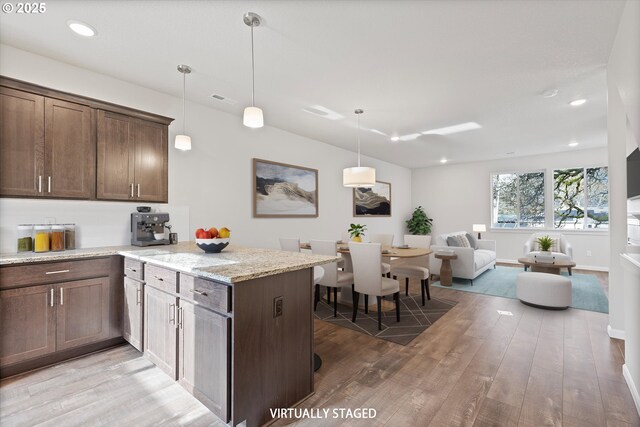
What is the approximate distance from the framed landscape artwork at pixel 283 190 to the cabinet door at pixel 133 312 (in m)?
2.06

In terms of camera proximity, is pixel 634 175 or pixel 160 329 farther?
pixel 160 329

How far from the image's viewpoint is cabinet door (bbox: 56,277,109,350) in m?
2.39

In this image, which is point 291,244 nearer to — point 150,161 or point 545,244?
point 150,161

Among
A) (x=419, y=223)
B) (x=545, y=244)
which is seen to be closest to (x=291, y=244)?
(x=545, y=244)

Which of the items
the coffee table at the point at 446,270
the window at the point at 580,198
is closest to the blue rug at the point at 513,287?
the coffee table at the point at 446,270

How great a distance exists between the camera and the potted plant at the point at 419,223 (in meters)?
8.41

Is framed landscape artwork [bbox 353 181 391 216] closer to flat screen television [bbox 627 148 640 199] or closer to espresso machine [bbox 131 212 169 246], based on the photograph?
espresso machine [bbox 131 212 169 246]

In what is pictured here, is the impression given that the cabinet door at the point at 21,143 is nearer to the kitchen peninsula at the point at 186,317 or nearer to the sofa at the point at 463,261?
the kitchen peninsula at the point at 186,317

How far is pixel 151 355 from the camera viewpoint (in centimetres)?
228

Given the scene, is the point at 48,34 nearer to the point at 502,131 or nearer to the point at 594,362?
the point at 594,362

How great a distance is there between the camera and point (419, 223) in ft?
27.6

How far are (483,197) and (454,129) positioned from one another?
12.3ft

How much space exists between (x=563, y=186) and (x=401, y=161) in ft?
12.1

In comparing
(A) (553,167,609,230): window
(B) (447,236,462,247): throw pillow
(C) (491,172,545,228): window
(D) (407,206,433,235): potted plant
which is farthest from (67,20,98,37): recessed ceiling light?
(A) (553,167,609,230): window
